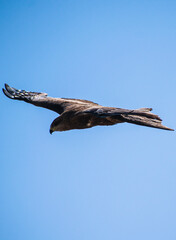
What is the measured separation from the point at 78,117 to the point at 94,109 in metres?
0.62

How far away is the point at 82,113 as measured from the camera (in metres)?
8.29

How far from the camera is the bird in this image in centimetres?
709

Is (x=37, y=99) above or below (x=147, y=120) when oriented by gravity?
above

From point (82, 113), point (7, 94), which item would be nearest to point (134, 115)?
point (82, 113)

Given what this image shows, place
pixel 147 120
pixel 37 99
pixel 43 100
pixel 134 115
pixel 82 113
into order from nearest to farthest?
1. pixel 147 120
2. pixel 134 115
3. pixel 82 113
4. pixel 43 100
5. pixel 37 99

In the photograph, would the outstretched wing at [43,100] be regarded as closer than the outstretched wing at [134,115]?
No

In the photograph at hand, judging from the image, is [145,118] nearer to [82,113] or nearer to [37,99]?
[82,113]

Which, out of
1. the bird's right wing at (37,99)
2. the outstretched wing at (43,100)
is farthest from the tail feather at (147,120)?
the bird's right wing at (37,99)

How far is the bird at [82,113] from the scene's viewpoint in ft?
23.3

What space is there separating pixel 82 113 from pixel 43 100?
2.07m

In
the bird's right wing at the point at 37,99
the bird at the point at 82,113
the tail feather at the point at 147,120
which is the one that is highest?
the bird's right wing at the point at 37,99

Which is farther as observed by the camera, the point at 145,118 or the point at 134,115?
the point at 134,115

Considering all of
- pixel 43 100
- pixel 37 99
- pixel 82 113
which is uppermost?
pixel 37 99

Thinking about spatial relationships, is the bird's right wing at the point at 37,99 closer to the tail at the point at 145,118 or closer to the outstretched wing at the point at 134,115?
the outstretched wing at the point at 134,115
